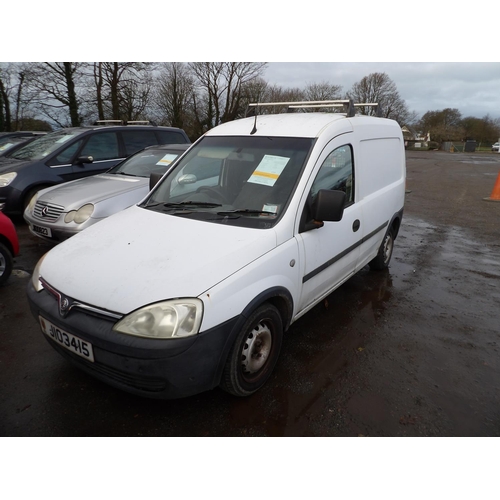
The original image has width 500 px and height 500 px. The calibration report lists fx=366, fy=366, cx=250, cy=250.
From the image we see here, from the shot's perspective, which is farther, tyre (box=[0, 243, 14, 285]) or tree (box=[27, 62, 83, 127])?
tree (box=[27, 62, 83, 127])

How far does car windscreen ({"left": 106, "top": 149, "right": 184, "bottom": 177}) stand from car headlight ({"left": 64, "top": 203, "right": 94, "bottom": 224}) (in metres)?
1.44

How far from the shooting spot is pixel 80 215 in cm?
497

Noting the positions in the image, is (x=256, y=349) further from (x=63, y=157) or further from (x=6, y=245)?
(x=63, y=157)

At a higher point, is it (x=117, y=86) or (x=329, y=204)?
(x=117, y=86)

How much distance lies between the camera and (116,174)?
21.0ft

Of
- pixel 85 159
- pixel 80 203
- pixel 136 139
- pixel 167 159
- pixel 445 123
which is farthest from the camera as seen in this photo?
pixel 445 123

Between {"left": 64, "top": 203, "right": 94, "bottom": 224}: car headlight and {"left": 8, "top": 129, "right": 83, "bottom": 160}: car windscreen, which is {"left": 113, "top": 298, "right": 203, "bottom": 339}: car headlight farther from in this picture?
{"left": 8, "top": 129, "right": 83, "bottom": 160}: car windscreen

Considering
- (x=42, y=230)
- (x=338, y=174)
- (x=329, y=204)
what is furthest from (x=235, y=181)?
(x=42, y=230)

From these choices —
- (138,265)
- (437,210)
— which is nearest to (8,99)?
(437,210)

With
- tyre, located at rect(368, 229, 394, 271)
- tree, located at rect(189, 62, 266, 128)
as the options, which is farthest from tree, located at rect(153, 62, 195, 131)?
tyre, located at rect(368, 229, 394, 271)

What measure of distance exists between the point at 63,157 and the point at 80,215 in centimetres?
302

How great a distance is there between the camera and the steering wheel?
3.11 m

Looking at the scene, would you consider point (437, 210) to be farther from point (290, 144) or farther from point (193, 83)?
point (193, 83)

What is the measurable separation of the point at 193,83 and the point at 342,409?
3565cm
